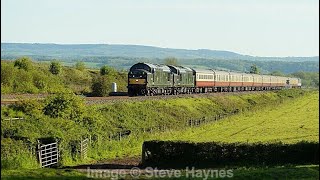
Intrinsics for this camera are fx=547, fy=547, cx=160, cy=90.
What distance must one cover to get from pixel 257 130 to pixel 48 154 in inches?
888

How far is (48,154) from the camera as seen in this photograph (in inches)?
1057

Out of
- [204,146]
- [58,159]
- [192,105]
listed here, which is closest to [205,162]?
[204,146]

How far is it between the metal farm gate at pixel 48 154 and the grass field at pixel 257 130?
12016 mm

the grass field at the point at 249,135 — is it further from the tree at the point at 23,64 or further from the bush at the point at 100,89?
the tree at the point at 23,64

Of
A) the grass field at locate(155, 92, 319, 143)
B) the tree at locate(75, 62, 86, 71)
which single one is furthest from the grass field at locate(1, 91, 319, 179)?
the tree at locate(75, 62, 86, 71)

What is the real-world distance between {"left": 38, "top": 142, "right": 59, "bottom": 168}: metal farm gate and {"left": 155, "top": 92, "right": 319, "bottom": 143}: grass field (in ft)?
39.4

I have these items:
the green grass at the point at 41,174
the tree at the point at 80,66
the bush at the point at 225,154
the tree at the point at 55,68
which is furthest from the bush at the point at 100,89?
the tree at the point at 80,66

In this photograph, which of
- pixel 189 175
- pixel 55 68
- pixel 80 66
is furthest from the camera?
pixel 80 66

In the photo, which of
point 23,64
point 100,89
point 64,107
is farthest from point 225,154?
point 23,64

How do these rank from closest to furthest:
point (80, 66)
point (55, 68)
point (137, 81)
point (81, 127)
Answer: point (81, 127), point (137, 81), point (55, 68), point (80, 66)

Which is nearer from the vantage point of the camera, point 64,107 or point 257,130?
point 64,107

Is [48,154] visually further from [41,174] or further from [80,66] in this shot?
[80,66]

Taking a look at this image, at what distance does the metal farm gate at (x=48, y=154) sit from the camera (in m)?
26.0

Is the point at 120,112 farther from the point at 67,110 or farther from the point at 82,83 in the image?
the point at 82,83
